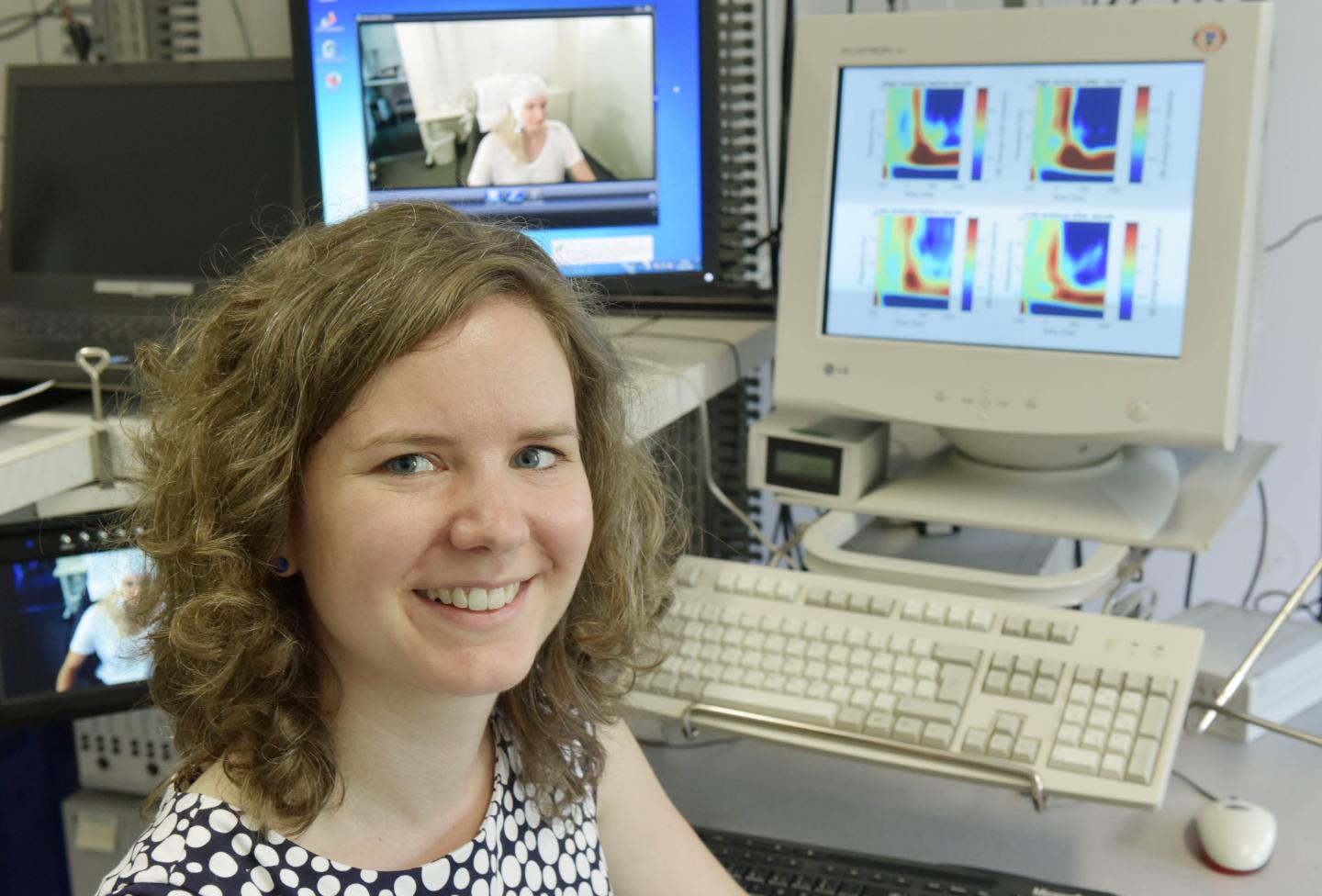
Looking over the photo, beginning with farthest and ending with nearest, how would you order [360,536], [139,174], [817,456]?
1. [139,174]
2. [817,456]
3. [360,536]

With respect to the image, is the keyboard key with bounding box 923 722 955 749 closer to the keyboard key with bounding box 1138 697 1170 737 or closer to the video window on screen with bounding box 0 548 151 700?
the keyboard key with bounding box 1138 697 1170 737

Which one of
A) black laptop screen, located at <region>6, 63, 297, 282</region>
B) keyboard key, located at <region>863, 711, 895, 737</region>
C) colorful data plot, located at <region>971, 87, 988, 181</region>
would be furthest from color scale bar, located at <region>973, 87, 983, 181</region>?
black laptop screen, located at <region>6, 63, 297, 282</region>

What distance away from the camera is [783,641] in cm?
117

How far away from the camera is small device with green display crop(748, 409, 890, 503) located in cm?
132

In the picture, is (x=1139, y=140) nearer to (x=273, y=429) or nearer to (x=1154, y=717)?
A: (x=1154, y=717)

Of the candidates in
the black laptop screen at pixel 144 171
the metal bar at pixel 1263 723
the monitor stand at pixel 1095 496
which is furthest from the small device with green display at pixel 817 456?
the black laptop screen at pixel 144 171

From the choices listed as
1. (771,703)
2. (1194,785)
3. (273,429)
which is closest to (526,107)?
(771,703)

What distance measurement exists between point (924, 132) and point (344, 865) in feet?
2.69

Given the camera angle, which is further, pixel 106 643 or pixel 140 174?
pixel 140 174

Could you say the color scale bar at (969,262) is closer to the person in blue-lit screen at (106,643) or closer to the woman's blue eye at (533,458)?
the woman's blue eye at (533,458)

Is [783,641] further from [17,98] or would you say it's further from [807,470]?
[17,98]

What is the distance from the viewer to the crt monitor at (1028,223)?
3.81 feet

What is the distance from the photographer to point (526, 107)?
1.42m

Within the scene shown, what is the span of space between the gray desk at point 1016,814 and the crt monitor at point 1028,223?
0.95ft
